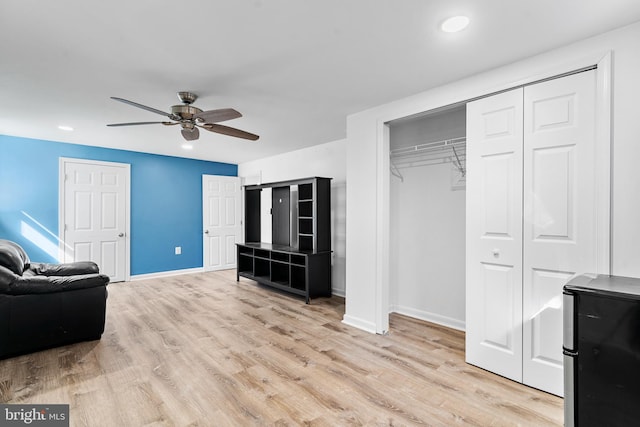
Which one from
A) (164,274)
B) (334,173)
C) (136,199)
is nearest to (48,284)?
(136,199)

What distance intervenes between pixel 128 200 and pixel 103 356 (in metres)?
3.56

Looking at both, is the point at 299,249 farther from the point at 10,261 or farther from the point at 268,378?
the point at 10,261

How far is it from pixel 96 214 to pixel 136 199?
2.14ft

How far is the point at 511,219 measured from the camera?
2.33m

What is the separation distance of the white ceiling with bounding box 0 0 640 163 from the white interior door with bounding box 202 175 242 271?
323 cm

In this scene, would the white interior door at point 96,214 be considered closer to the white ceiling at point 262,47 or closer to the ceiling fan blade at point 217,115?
the white ceiling at point 262,47

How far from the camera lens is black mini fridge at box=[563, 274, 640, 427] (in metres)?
1.45

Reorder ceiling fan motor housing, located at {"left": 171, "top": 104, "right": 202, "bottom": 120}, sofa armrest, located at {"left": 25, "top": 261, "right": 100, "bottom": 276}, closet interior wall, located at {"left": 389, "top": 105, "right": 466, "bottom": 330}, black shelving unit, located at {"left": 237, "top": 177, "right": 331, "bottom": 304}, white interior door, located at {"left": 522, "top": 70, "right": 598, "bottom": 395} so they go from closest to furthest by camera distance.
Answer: white interior door, located at {"left": 522, "top": 70, "right": 598, "bottom": 395}, ceiling fan motor housing, located at {"left": 171, "top": 104, "right": 202, "bottom": 120}, closet interior wall, located at {"left": 389, "top": 105, "right": 466, "bottom": 330}, sofa armrest, located at {"left": 25, "top": 261, "right": 100, "bottom": 276}, black shelving unit, located at {"left": 237, "top": 177, "right": 331, "bottom": 304}

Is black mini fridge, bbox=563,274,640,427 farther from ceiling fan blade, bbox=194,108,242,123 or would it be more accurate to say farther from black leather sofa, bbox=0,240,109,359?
black leather sofa, bbox=0,240,109,359

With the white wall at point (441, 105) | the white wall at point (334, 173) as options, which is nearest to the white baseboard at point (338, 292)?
the white wall at point (334, 173)

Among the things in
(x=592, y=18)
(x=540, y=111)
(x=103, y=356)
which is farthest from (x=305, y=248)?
(x=592, y=18)

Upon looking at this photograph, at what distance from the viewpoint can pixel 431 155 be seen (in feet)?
11.7

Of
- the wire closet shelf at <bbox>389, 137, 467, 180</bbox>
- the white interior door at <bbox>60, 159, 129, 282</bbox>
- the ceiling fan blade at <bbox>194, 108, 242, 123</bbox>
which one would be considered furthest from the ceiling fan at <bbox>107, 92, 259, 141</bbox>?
the white interior door at <bbox>60, 159, 129, 282</bbox>

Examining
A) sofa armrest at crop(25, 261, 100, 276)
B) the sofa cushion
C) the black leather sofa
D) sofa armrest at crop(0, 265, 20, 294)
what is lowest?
the black leather sofa
